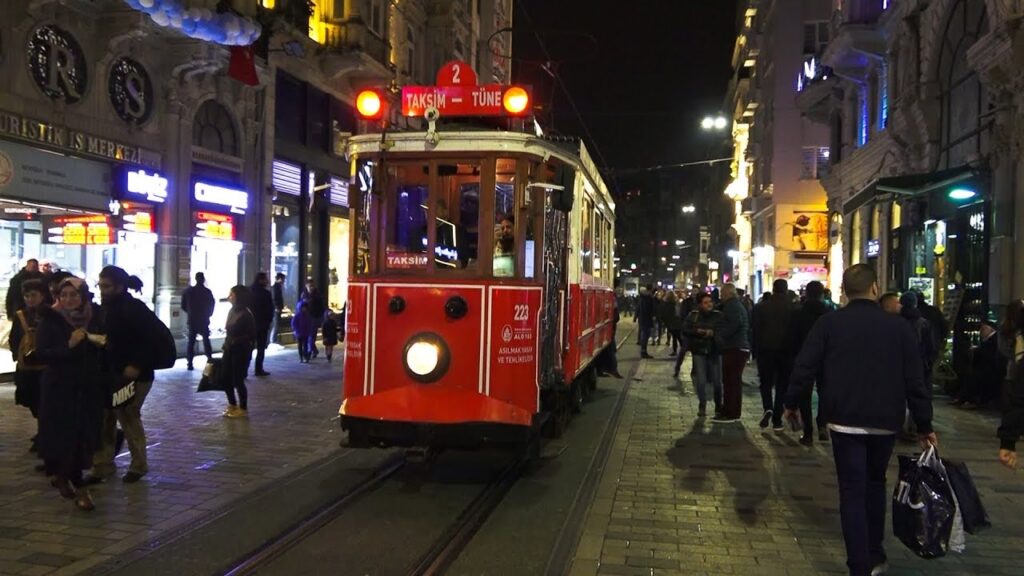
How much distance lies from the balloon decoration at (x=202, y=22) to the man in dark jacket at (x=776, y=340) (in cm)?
1028

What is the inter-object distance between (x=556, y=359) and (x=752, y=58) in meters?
42.3

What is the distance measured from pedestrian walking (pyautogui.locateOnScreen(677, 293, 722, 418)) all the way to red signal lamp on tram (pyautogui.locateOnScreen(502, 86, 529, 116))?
490cm

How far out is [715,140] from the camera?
7056cm

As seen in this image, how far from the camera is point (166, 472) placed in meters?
7.23

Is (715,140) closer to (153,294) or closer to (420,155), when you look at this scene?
(153,294)

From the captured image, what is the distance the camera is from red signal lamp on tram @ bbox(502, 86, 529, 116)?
6.95 meters

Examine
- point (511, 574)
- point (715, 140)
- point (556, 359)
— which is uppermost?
point (715, 140)

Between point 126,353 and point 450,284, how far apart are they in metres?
2.63

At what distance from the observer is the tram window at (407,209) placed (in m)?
7.04

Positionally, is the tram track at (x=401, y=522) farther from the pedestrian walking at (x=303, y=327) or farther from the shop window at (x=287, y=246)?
the shop window at (x=287, y=246)

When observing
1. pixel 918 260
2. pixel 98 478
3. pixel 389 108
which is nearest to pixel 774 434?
pixel 389 108

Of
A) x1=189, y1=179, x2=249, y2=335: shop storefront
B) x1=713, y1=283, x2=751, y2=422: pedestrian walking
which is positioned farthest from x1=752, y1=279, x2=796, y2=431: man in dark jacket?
x1=189, y1=179, x2=249, y2=335: shop storefront

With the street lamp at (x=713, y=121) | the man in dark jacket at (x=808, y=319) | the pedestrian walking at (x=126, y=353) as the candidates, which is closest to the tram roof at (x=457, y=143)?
the pedestrian walking at (x=126, y=353)

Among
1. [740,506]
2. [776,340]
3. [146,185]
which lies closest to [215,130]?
[146,185]
